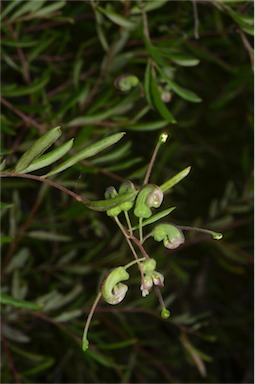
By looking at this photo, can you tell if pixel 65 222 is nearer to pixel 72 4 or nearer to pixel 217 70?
pixel 72 4

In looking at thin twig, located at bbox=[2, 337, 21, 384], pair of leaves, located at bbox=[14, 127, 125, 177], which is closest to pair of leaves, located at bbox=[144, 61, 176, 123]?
pair of leaves, located at bbox=[14, 127, 125, 177]

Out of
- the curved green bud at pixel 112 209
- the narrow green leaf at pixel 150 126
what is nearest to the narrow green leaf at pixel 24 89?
the narrow green leaf at pixel 150 126

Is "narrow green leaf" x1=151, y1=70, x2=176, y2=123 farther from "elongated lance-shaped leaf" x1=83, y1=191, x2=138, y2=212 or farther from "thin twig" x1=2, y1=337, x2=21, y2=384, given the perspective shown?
"thin twig" x1=2, y1=337, x2=21, y2=384

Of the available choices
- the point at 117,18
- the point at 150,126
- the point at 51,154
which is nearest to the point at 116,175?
the point at 150,126

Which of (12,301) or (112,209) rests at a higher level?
(112,209)

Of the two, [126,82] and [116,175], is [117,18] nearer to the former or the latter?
[126,82]

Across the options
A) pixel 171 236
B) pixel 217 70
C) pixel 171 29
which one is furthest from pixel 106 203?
pixel 217 70
